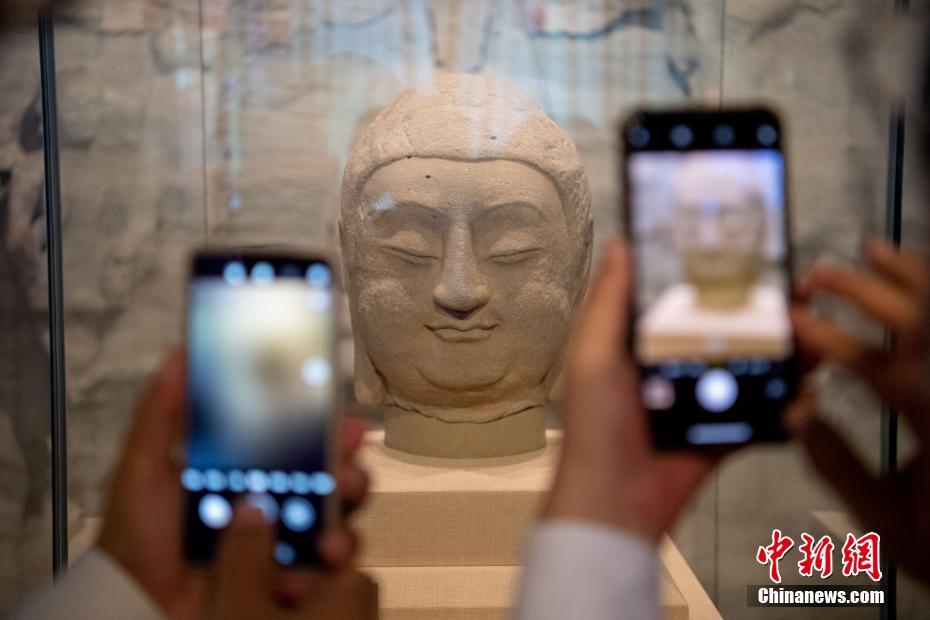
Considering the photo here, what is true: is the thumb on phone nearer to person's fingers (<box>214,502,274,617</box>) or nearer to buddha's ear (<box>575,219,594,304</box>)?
person's fingers (<box>214,502,274,617</box>)

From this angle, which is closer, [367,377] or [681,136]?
[681,136]

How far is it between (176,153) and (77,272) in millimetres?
274

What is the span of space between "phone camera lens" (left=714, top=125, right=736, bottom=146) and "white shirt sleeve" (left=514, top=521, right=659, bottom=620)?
328 mm

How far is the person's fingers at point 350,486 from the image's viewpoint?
70cm

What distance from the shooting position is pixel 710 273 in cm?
69

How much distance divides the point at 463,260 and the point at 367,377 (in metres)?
0.35

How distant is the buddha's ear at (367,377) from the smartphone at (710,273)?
0.97 meters

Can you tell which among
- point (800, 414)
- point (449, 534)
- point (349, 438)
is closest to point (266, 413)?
point (349, 438)

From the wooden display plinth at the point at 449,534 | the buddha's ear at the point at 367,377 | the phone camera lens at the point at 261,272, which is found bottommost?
the wooden display plinth at the point at 449,534

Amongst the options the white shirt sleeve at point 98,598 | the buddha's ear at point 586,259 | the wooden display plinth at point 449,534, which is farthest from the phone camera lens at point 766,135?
the buddha's ear at point 586,259

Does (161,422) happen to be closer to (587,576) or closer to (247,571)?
(247,571)

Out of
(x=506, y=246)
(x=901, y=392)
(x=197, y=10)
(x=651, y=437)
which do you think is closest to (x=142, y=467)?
(x=651, y=437)

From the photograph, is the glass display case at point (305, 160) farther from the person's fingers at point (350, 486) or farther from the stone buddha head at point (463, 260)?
the person's fingers at point (350, 486)

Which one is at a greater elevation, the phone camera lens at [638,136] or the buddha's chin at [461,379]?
the phone camera lens at [638,136]
